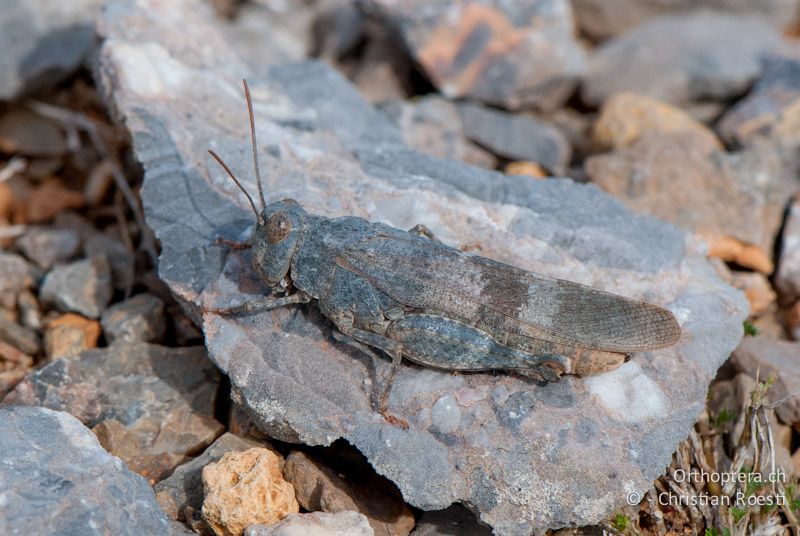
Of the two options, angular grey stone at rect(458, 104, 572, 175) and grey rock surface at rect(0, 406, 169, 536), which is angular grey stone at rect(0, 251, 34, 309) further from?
angular grey stone at rect(458, 104, 572, 175)

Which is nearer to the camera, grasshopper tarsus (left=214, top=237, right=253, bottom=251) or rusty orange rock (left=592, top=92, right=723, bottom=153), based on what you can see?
grasshopper tarsus (left=214, top=237, right=253, bottom=251)

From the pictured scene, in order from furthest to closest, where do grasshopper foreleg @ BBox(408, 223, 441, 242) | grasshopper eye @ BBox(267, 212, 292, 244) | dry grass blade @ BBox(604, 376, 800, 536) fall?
1. grasshopper foreleg @ BBox(408, 223, 441, 242)
2. grasshopper eye @ BBox(267, 212, 292, 244)
3. dry grass blade @ BBox(604, 376, 800, 536)

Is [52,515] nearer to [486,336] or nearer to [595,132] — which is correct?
Result: [486,336]

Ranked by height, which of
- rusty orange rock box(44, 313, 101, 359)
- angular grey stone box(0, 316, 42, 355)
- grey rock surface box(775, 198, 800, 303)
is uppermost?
grey rock surface box(775, 198, 800, 303)

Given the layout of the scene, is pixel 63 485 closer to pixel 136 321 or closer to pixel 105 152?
pixel 136 321

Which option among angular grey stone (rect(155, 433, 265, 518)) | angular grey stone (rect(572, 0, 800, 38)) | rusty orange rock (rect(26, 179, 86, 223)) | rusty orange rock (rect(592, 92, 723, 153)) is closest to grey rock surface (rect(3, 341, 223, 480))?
angular grey stone (rect(155, 433, 265, 518))

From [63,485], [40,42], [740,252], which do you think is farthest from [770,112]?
[40,42]

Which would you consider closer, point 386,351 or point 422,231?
point 386,351
